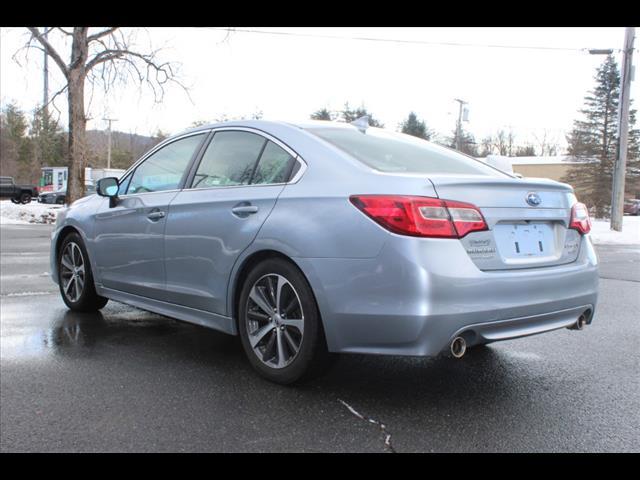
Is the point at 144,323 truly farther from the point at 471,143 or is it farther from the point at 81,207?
the point at 471,143

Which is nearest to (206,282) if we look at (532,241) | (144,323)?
(144,323)

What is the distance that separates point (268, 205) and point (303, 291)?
1.92ft

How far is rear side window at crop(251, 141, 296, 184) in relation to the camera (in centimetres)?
346

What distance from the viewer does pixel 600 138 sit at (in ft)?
150

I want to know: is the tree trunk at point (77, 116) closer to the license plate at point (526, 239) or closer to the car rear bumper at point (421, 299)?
the car rear bumper at point (421, 299)

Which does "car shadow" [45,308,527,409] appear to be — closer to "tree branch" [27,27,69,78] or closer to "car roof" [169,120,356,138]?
"car roof" [169,120,356,138]

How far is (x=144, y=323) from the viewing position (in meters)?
5.04

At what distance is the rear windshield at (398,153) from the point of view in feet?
11.1

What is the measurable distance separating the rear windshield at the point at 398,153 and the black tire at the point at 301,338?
748 mm

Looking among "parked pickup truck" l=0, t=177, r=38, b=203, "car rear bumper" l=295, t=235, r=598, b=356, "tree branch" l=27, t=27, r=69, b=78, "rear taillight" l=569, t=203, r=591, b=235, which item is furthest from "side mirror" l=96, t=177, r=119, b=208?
"parked pickup truck" l=0, t=177, r=38, b=203

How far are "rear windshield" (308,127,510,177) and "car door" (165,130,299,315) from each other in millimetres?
364

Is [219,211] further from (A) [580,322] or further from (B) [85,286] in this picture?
(A) [580,322]

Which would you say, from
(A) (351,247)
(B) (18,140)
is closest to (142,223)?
(A) (351,247)

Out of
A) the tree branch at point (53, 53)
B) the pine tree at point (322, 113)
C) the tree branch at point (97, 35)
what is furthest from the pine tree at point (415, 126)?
the tree branch at point (53, 53)
